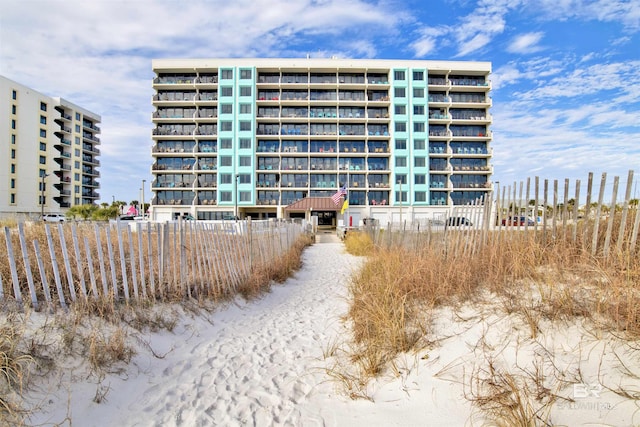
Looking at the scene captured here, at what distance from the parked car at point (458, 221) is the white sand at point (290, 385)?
11.2ft

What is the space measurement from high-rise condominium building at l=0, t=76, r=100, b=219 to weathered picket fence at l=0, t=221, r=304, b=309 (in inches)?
2095

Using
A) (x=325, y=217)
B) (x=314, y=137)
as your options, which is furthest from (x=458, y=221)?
(x=314, y=137)

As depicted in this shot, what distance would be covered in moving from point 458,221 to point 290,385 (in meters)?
5.96

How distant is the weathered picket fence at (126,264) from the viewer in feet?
13.6

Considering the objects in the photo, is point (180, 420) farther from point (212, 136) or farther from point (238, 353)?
Answer: point (212, 136)

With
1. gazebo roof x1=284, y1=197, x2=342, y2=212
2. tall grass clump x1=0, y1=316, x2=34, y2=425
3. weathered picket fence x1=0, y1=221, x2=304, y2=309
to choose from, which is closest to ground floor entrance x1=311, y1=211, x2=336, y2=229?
gazebo roof x1=284, y1=197, x2=342, y2=212

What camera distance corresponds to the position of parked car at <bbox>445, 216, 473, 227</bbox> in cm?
762

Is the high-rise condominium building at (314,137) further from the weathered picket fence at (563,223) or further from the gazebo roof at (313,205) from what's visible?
the weathered picket fence at (563,223)

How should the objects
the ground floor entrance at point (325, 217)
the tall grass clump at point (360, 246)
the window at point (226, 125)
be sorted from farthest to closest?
the ground floor entrance at point (325, 217), the window at point (226, 125), the tall grass clump at point (360, 246)

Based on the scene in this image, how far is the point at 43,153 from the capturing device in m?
61.3

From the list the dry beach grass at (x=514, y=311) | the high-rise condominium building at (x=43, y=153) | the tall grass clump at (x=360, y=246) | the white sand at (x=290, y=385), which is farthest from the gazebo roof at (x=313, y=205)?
the white sand at (x=290, y=385)

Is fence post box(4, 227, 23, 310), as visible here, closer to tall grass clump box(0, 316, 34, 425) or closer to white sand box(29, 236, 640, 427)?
tall grass clump box(0, 316, 34, 425)

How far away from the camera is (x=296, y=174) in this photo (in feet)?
176

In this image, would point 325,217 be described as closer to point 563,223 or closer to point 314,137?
point 314,137
